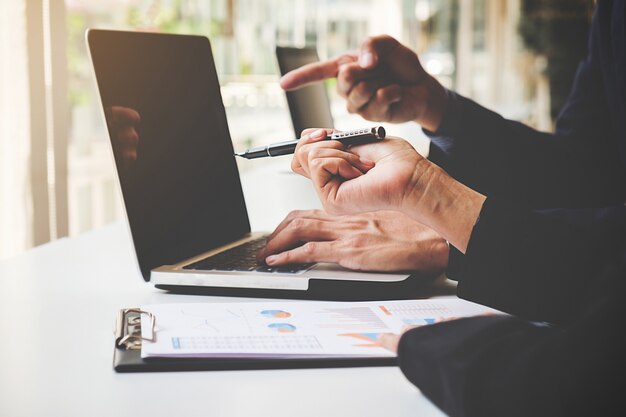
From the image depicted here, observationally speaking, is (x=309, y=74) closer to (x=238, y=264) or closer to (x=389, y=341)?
(x=238, y=264)

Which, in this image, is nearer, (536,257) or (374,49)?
(536,257)

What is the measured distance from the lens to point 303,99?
7.23 ft

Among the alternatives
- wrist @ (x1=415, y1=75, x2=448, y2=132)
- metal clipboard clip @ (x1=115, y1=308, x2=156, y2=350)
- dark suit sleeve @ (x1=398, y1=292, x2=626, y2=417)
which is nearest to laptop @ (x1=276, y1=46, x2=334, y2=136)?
wrist @ (x1=415, y1=75, x2=448, y2=132)


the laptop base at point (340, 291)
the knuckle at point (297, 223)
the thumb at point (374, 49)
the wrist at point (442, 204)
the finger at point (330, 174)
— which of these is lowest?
the laptop base at point (340, 291)

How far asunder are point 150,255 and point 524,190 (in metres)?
0.69

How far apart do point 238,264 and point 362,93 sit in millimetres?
445

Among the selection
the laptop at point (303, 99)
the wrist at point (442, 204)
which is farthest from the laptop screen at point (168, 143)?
the laptop at point (303, 99)

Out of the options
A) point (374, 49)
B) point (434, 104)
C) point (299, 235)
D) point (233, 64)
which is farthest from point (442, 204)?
point (233, 64)

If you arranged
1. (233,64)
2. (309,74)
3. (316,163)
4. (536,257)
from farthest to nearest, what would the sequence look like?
(233,64), (309,74), (316,163), (536,257)

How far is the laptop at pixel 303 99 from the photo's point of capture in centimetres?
211

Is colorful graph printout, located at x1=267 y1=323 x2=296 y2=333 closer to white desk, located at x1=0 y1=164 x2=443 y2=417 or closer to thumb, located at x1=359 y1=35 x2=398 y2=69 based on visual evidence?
white desk, located at x1=0 y1=164 x2=443 y2=417

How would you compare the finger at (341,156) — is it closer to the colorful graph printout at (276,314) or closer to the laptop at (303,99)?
the colorful graph printout at (276,314)

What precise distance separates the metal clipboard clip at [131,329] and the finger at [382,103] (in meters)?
0.66

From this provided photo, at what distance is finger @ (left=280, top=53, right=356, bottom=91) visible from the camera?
110cm
